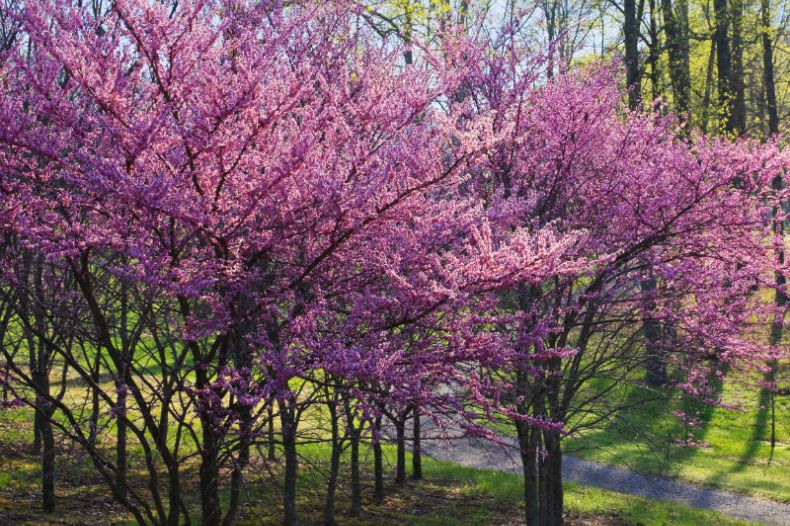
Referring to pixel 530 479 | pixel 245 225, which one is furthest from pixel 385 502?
pixel 245 225

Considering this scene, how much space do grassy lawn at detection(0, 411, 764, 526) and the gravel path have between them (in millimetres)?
582

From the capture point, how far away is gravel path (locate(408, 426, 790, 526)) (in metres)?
13.8

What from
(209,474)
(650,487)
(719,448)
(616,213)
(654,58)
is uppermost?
(654,58)

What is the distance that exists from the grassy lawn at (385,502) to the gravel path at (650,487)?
0.58 m

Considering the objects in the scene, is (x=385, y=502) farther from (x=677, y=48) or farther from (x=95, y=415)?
(x=677, y=48)

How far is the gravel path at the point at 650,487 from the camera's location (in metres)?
13.8

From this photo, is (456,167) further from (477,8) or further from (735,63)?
(735,63)

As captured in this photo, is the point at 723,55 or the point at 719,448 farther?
the point at 723,55

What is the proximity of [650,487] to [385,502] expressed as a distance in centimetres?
564

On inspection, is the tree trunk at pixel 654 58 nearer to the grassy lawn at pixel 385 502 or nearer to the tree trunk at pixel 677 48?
the tree trunk at pixel 677 48

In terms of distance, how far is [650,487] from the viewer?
15.4 meters

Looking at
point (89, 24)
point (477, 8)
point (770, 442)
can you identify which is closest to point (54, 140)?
point (89, 24)

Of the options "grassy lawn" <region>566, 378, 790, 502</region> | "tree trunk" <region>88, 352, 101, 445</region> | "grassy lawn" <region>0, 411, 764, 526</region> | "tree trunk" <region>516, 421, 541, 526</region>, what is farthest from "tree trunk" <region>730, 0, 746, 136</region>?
"tree trunk" <region>88, 352, 101, 445</region>

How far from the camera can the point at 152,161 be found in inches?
189
